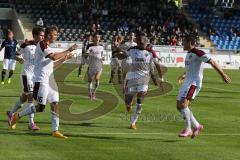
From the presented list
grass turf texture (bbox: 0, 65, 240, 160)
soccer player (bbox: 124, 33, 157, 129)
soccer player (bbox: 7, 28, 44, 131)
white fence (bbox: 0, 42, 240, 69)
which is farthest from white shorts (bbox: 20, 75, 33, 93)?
white fence (bbox: 0, 42, 240, 69)

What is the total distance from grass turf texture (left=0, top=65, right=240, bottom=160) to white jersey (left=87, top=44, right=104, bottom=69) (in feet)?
5.09

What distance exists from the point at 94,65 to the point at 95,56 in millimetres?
381

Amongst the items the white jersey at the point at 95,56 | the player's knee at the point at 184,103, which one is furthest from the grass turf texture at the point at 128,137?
the white jersey at the point at 95,56

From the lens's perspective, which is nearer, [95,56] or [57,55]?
[57,55]

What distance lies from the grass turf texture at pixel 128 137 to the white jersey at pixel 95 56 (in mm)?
1551

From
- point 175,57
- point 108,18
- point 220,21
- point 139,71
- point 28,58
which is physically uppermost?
point 28,58

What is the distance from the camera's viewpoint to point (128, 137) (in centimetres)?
1470

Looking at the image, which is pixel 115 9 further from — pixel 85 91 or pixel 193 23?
pixel 85 91

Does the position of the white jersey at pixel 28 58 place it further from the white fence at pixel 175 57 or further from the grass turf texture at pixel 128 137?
the white fence at pixel 175 57

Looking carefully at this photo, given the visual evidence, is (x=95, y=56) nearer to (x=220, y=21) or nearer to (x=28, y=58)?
(x=28, y=58)

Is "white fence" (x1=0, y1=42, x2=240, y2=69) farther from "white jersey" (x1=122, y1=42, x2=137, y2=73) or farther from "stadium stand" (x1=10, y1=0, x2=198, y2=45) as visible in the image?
"white jersey" (x1=122, y1=42, x2=137, y2=73)

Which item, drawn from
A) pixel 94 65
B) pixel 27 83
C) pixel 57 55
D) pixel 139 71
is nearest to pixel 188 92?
pixel 139 71

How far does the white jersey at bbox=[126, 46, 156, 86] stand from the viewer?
54.5 feet

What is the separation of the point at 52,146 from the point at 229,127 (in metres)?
5.89
